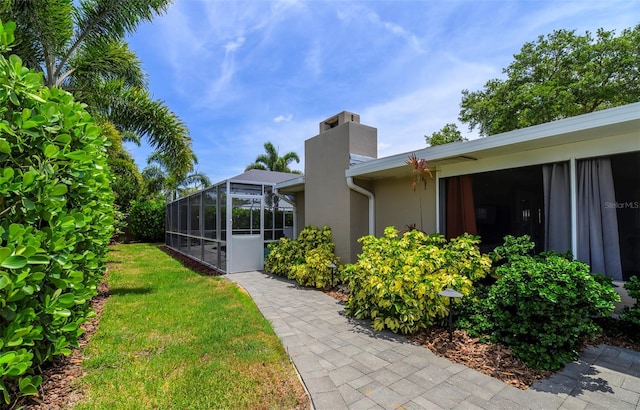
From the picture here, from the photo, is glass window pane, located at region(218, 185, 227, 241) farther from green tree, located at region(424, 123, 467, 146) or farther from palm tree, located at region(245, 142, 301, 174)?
palm tree, located at region(245, 142, 301, 174)

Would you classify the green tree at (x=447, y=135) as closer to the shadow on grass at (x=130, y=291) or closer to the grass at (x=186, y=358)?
the grass at (x=186, y=358)

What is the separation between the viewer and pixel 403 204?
7211mm

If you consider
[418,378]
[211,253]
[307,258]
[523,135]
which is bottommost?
[418,378]

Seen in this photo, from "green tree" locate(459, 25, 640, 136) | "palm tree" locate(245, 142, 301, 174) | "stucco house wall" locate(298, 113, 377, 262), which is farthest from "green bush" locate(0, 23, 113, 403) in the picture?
"palm tree" locate(245, 142, 301, 174)

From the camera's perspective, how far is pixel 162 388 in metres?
2.96

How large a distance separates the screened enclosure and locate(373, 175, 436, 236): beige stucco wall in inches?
159

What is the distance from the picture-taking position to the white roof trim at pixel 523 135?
354cm

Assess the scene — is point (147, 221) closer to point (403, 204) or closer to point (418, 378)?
point (403, 204)

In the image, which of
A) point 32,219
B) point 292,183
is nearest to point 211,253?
point 292,183

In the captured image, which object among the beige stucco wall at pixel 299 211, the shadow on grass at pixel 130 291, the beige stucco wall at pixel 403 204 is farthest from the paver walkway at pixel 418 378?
the beige stucco wall at pixel 299 211

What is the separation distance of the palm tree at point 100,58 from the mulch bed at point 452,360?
5.62 meters

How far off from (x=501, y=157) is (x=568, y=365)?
133 inches

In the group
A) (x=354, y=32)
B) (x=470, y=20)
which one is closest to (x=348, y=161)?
(x=354, y=32)

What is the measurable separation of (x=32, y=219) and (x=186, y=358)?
2.30 m
